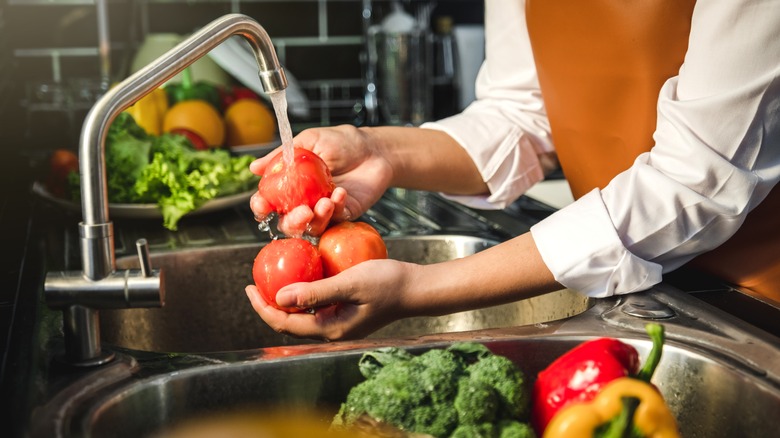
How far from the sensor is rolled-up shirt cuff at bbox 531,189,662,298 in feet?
3.13

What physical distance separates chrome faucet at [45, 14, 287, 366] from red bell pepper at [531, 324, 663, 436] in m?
0.35

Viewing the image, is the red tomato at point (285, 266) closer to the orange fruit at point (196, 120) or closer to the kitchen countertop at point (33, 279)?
the kitchen countertop at point (33, 279)

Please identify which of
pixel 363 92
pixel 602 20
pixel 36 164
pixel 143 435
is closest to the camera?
pixel 143 435

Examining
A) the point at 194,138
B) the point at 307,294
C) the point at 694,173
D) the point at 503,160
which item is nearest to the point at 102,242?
the point at 307,294

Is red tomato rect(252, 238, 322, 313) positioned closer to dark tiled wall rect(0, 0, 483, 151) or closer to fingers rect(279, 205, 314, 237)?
fingers rect(279, 205, 314, 237)

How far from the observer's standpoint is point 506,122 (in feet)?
4.44

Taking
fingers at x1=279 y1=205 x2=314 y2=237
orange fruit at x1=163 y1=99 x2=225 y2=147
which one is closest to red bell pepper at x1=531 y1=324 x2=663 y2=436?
fingers at x1=279 y1=205 x2=314 y2=237

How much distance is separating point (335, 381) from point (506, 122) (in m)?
0.65

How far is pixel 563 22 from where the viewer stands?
116cm

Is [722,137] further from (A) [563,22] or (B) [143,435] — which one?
(B) [143,435]

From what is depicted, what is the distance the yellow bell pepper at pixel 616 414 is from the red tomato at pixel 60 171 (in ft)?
3.86

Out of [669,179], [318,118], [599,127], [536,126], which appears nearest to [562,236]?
[669,179]

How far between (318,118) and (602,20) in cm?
179

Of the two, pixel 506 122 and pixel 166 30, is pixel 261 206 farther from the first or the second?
pixel 166 30
